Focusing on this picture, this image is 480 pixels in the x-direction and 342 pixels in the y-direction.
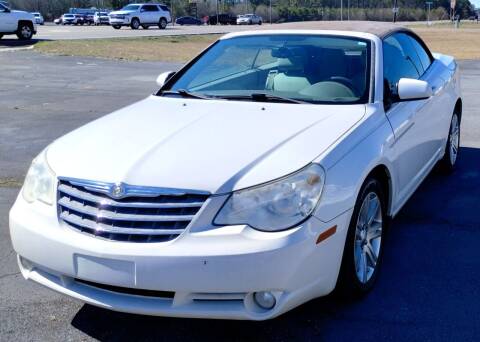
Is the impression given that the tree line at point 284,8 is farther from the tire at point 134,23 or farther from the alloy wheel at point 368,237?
the alloy wheel at point 368,237

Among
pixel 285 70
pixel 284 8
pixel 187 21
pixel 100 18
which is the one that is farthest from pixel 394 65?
pixel 284 8

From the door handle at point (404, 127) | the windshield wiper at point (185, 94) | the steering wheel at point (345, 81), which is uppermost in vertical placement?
the steering wheel at point (345, 81)

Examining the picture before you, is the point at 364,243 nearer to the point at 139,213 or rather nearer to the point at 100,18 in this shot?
the point at 139,213

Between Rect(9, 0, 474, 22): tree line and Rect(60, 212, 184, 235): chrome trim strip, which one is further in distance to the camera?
Rect(9, 0, 474, 22): tree line

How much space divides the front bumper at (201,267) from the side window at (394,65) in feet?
5.66

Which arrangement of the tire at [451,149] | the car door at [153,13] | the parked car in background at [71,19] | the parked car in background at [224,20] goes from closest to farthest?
1. the tire at [451,149]
2. the car door at [153,13]
3. the parked car in background at [71,19]
4. the parked car in background at [224,20]

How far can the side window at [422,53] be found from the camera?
5717 mm

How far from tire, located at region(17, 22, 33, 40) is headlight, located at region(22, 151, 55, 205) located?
27.8 meters

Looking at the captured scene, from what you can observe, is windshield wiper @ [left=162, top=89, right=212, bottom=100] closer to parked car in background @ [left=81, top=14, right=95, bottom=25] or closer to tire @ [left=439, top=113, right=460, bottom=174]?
tire @ [left=439, top=113, right=460, bottom=174]

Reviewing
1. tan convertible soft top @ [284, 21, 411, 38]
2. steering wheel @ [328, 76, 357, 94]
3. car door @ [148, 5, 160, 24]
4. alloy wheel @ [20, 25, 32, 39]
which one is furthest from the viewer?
car door @ [148, 5, 160, 24]

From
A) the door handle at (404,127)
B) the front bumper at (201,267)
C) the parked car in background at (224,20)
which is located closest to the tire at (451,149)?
the door handle at (404,127)

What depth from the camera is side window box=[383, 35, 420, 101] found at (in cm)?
453

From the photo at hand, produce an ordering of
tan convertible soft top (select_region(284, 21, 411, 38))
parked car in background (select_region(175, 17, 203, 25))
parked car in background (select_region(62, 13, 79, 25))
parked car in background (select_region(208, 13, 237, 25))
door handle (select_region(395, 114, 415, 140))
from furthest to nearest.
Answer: parked car in background (select_region(208, 13, 237, 25)) → parked car in background (select_region(175, 17, 203, 25)) → parked car in background (select_region(62, 13, 79, 25)) → tan convertible soft top (select_region(284, 21, 411, 38)) → door handle (select_region(395, 114, 415, 140))

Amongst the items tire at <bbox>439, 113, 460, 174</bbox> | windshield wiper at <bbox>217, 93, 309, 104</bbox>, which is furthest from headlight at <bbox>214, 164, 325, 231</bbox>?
tire at <bbox>439, 113, 460, 174</bbox>
